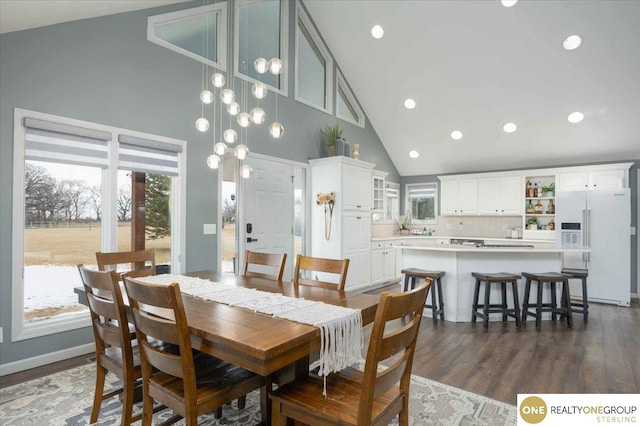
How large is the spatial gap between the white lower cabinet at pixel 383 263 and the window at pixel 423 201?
1.44 m

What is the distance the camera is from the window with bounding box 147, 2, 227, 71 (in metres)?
3.81

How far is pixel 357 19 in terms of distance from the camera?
545 cm

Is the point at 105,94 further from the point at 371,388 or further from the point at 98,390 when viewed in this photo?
the point at 371,388

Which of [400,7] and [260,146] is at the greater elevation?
[400,7]

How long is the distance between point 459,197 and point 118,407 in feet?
22.1

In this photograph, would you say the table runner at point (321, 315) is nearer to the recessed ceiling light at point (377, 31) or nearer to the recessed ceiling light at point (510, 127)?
the recessed ceiling light at point (377, 31)

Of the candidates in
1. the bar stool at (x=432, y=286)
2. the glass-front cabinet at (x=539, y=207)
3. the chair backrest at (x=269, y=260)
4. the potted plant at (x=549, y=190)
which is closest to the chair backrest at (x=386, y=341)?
the chair backrest at (x=269, y=260)

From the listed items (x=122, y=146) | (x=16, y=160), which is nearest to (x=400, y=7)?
(x=122, y=146)

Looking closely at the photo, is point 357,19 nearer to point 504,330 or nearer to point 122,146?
point 122,146

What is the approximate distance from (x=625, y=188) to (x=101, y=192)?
24.1ft

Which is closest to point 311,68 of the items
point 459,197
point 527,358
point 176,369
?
point 459,197

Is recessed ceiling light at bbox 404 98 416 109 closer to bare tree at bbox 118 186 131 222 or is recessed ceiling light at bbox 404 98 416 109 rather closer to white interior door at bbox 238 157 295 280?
white interior door at bbox 238 157 295 280

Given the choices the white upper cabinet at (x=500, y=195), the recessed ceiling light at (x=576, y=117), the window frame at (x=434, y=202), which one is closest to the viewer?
the recessed ceiling light at (x=576, y=117)

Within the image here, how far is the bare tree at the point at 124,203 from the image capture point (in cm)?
363
